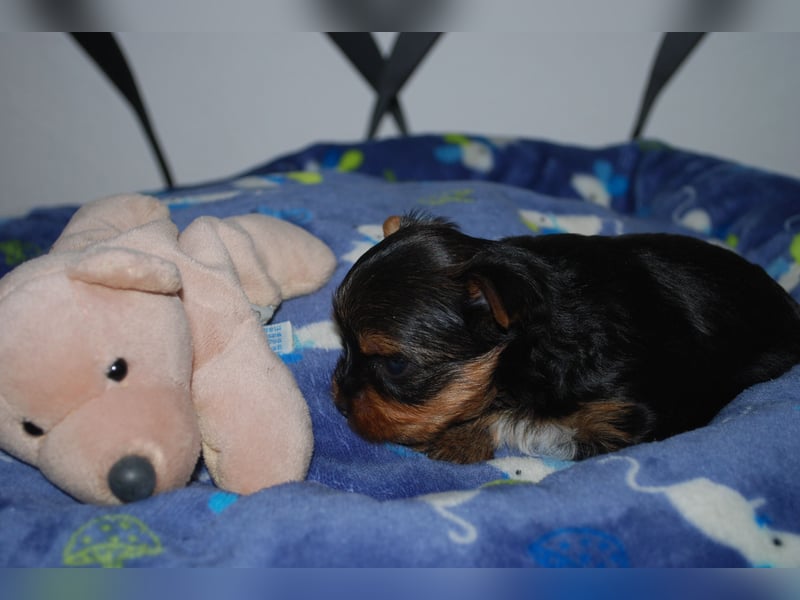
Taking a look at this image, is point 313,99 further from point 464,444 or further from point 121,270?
point 121,270

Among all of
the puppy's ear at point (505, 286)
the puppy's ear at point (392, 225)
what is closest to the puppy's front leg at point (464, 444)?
the puppy's ear at point (505, 286)

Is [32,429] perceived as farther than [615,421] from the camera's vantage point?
No

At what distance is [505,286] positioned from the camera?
249 centimetres

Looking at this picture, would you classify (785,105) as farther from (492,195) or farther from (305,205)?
(305,205)

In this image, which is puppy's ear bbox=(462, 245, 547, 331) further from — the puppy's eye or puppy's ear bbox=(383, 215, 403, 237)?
puppy's ear bbox=(383, 215, 403, 237)

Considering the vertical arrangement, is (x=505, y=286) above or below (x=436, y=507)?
above

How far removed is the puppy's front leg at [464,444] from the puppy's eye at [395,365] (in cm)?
37

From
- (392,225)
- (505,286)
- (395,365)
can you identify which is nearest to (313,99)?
(392,225)

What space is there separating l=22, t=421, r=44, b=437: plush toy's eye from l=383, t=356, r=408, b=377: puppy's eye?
48.1 inches

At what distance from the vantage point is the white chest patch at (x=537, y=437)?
2.88 m

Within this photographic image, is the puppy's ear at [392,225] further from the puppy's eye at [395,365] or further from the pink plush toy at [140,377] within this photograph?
the pink plush toy at [140,377]

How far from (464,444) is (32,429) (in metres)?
1.65

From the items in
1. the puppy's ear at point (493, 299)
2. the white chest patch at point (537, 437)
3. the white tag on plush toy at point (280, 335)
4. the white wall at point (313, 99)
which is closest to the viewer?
the puppy's ear at point (493, 299)

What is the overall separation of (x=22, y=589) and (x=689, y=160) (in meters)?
4.78
